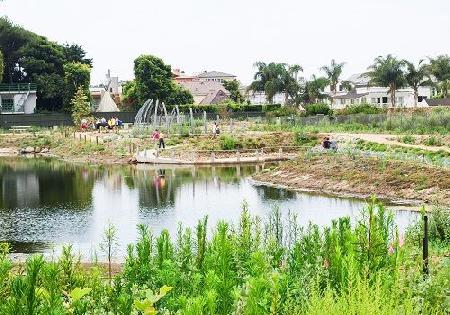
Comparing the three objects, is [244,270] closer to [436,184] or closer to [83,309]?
[83,309]

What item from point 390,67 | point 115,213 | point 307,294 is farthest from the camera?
point 390,67

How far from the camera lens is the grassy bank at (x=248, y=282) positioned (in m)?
6.23

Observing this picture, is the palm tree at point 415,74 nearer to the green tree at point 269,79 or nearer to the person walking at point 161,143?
the green tree at point 269,79

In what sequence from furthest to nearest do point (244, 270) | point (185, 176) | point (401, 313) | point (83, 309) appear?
1. point (185, 176)
2. point (244, 270)
3. point (83, 309)
4. point (401, 313)

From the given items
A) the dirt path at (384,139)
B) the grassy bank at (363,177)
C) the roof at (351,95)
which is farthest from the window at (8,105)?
the grassy bank at (363,177)

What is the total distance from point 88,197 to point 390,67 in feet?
204

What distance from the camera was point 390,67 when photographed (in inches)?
3410

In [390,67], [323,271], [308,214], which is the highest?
[390,67]

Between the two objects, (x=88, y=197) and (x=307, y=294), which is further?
(x=88, y=197)

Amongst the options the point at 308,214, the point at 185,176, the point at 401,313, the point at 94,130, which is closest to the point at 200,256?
the point at 401,313

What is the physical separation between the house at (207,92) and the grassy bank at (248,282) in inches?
3681

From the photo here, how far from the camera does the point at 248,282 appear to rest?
267 inches

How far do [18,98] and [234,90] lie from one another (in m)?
38.1

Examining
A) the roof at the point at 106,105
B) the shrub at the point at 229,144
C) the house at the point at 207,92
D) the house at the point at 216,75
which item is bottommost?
the shrub at the point at 229,144
